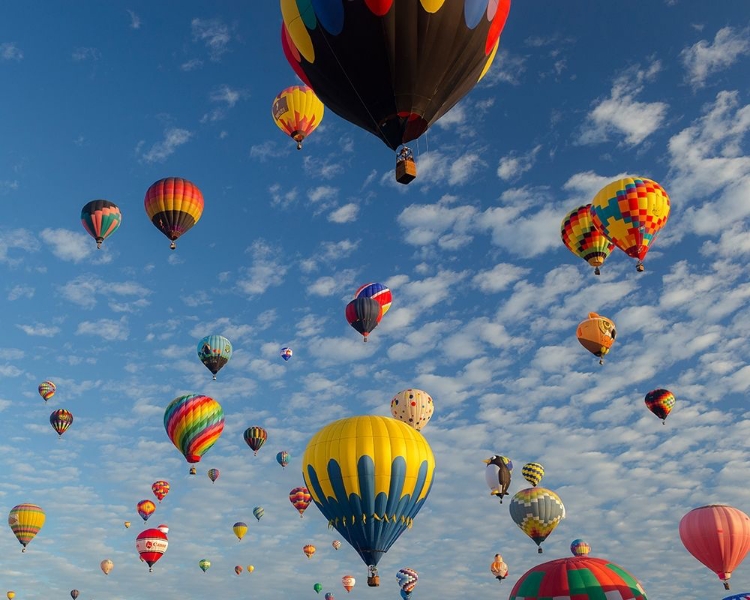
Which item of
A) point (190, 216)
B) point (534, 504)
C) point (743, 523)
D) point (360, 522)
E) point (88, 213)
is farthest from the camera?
point (534, 504)

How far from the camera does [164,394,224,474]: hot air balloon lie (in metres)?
39.9

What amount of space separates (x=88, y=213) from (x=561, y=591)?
1266 inches

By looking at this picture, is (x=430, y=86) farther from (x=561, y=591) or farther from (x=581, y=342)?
(x=581, y=342)

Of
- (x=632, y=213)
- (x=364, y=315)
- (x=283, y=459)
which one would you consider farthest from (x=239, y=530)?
(x=632, y=213)

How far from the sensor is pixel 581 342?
39.3 meters

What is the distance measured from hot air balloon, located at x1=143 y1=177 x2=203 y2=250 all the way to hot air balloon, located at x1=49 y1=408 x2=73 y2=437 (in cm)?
2388

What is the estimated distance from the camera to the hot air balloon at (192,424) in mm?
39875

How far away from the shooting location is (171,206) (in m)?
35.2

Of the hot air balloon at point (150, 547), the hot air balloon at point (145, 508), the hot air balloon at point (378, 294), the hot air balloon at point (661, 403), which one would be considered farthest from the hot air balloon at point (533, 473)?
the hot air balloon at point (145, 508)

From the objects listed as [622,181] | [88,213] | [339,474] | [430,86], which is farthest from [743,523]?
[88,213]

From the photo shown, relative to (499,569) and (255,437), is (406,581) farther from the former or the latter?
(255,437)

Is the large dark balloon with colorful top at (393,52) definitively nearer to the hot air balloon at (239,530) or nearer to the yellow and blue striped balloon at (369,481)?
the yellow and blue striped balloon at (369,481)

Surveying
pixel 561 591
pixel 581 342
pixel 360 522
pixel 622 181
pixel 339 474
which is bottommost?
pixel 561 591

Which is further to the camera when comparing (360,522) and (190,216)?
(190,216)
